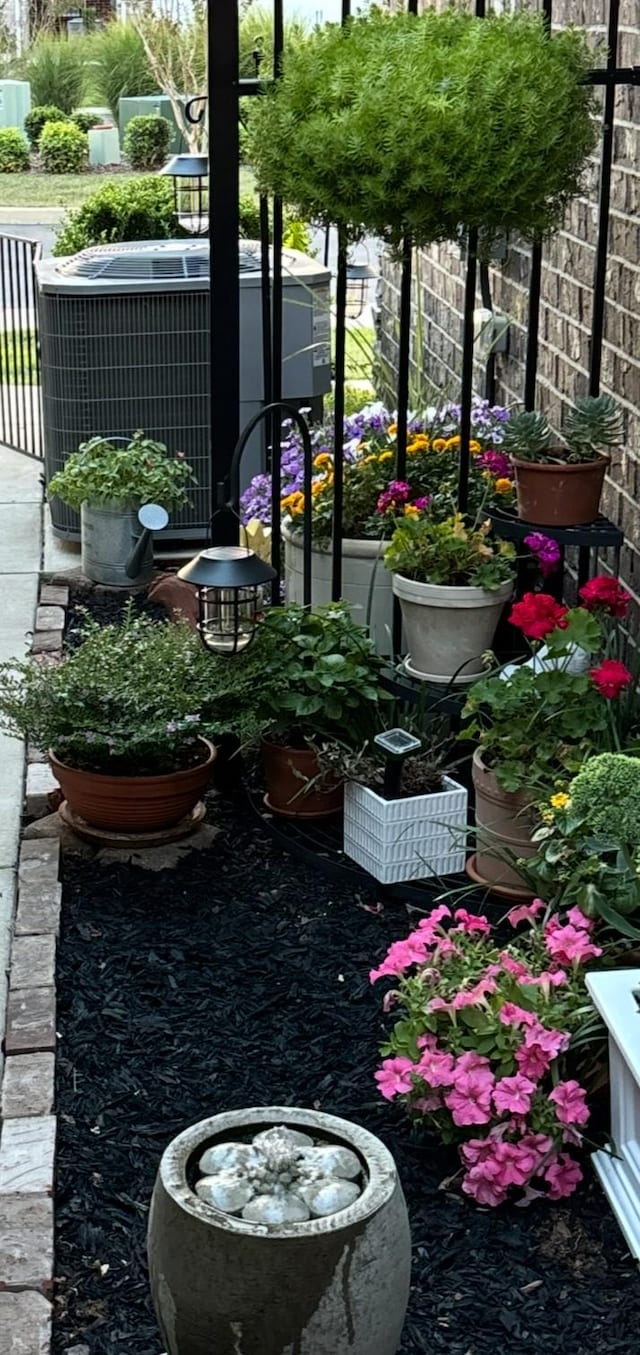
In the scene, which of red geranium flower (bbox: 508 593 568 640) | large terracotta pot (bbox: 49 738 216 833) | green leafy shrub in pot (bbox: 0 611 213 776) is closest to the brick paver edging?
large terracotta pot (bbox: 49 738 216 833)

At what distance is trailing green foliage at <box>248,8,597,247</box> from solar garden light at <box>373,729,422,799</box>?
3.31ft

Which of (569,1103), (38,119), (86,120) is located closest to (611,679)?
(569,1103)

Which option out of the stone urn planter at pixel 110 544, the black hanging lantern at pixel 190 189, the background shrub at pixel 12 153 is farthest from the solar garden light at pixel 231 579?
the background shrub at pixel 12 153

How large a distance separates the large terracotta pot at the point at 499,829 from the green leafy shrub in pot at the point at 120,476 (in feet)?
8.12

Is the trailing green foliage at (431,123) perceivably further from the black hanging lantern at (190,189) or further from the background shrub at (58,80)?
the background shrub at (58,80)

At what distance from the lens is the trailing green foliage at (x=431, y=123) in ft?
10.1

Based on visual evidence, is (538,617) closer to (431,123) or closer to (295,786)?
(295,786)

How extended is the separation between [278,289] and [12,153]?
59.4ft

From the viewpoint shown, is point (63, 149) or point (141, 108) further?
point (141, 108)

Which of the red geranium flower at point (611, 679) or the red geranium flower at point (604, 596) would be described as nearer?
the red geranium flower at point (611, 679)

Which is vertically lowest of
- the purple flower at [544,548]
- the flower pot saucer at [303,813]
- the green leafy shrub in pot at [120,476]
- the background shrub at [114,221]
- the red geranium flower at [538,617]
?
the flower pot saucer at [303,813]

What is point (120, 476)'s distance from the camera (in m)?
5.70

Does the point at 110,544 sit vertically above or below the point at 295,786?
above

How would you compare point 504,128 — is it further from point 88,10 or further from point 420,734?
point 88,10
